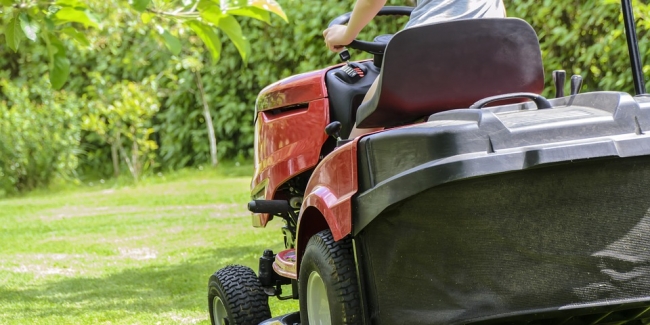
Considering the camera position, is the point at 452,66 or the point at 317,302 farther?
the point at 317,302

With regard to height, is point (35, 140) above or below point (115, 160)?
above

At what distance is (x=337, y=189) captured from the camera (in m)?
2.70

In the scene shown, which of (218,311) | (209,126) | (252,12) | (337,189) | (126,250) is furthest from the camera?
(209,126)

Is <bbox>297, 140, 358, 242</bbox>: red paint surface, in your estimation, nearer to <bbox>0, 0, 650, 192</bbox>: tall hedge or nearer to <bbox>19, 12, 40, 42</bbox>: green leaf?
<bbox>19, 12, 40, 42</bbox>: green leaf

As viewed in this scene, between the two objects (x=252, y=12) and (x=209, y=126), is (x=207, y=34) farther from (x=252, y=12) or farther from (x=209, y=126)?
(x=209, y=126)

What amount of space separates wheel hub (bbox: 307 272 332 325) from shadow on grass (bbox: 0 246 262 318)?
2.36 meters

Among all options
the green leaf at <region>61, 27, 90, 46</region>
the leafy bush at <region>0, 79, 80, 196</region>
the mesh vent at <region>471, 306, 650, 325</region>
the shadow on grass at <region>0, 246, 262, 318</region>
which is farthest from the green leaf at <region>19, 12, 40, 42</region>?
the leafy bush at <region>0, 79, 80, 196</region>

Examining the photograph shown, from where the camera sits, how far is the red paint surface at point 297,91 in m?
3.51

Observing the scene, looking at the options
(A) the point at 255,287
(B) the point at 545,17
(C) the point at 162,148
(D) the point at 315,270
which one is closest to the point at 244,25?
(C) the point at 162,148

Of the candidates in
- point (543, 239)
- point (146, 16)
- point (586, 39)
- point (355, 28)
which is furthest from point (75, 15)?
point (586, 39)

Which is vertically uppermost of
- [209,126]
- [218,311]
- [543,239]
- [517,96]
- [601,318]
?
[517,96]

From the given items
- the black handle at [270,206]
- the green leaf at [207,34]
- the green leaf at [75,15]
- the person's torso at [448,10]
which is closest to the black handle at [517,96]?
the person's torso at [448,10]

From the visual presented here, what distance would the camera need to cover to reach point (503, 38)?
2.73m

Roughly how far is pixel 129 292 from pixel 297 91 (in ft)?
9.10
